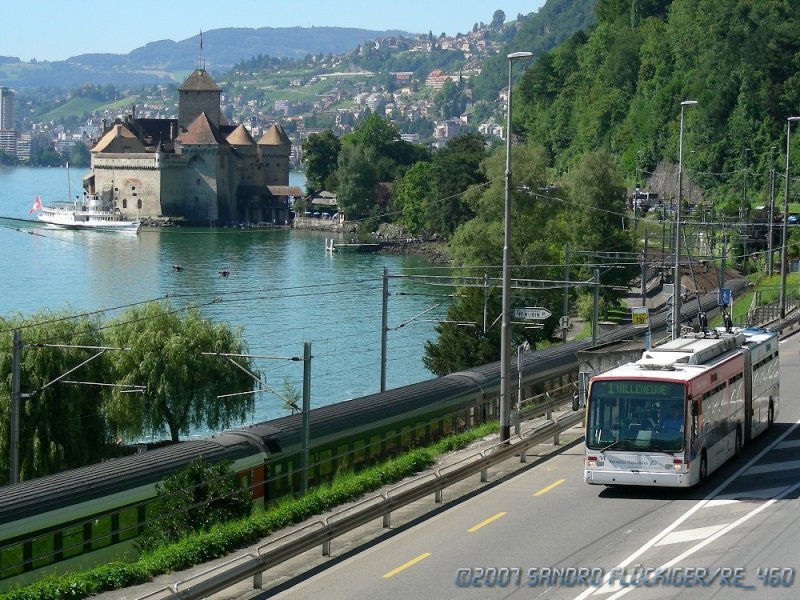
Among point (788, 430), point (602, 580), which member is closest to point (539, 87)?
point (788, 430)

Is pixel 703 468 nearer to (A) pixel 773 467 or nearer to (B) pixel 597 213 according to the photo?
(A) pixel 773 467

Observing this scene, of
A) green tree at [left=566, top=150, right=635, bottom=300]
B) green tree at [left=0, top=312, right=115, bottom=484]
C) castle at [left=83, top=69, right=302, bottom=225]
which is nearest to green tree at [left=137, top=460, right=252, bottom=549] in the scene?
green tree at [left=0, top=312, right=115, bottom=484]

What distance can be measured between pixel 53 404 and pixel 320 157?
115827 millimetres

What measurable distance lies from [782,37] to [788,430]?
73.8 meters

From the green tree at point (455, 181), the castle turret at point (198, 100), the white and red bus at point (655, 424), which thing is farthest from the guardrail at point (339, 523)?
the castle turret at point (198, 100)

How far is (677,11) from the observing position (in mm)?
112438

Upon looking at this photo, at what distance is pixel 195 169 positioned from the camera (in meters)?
139

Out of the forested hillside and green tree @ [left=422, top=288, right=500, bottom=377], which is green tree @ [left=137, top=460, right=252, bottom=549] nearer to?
green tree @ [left=422, top=288, right=500, bottom=377]

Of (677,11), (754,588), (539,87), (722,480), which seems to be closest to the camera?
(754,588)

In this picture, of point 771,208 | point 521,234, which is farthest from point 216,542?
point 521,234

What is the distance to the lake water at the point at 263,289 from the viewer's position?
4716 cm

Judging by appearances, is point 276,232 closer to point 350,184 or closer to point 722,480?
point 350,184

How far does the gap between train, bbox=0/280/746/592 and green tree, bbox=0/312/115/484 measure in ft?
23.1

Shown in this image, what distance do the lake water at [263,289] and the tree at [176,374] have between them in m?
1.00
